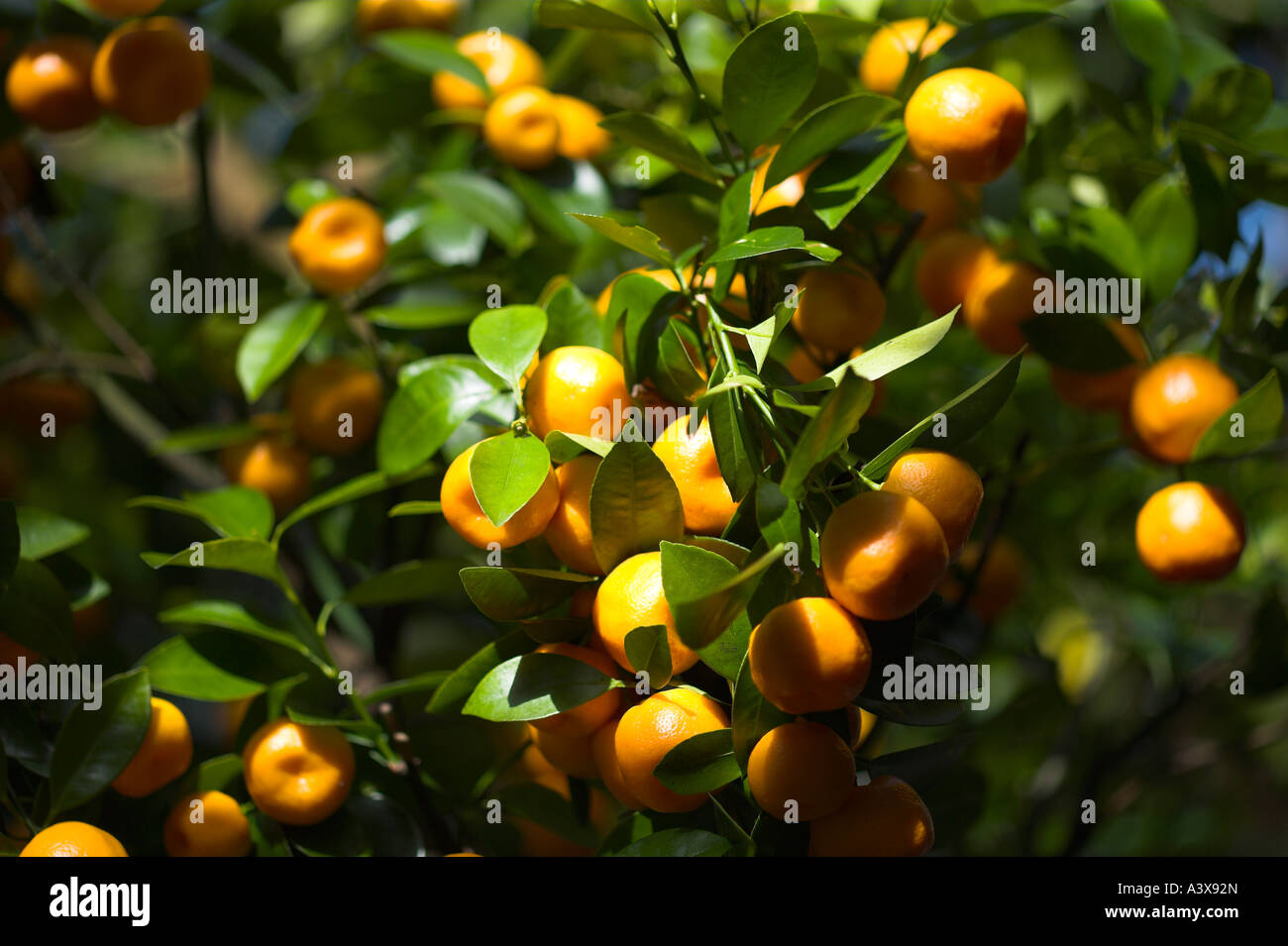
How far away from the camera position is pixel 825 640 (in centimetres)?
48

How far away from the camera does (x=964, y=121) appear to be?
0.63m

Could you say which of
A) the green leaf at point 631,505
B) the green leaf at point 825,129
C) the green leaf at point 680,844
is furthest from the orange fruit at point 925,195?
the green leaf at point 680,844

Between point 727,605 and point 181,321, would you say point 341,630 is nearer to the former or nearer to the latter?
point 181,321

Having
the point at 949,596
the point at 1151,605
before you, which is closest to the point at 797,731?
the point at 949,596

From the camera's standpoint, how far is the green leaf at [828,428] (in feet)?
1.48

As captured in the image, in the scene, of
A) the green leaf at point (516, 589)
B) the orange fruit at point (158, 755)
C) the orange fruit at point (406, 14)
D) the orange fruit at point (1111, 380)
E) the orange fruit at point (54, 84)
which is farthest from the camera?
the orange fruit at point (406, 14)

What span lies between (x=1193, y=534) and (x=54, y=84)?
37.6 inches

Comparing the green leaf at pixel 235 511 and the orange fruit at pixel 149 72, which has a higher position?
the orange fruit at pixel 149 72

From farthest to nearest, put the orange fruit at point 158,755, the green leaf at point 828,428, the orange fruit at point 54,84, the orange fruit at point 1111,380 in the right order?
the orange fruit at point 54,84, the orange fruit at point 1111,380, the orange fruit at point 158,755, the green leaf at point 828,428

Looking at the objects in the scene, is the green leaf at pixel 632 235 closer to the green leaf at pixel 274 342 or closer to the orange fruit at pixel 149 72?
the green leaf at pixel 274 342

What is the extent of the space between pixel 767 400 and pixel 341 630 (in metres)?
0.60

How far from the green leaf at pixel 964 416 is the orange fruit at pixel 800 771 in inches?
5.3

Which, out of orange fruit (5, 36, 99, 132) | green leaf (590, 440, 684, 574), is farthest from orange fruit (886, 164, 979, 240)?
orange fruit (5, 36, 99, 132)

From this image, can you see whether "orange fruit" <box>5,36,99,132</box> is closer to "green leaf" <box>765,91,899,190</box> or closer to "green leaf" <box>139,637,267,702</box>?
"green leaf" <box>139,637,267,702</box>
